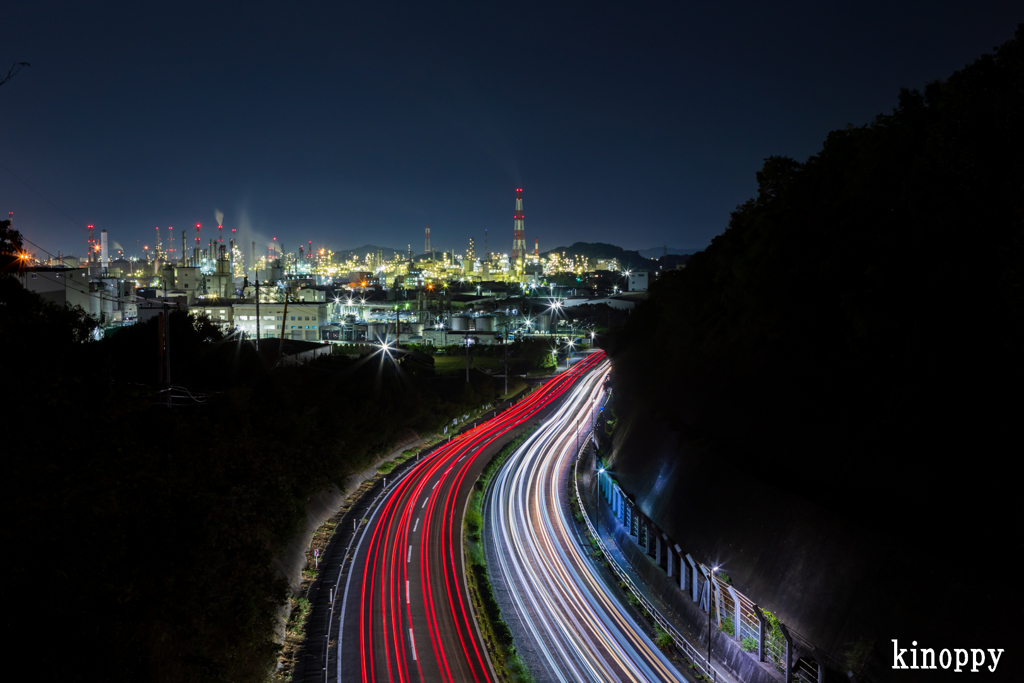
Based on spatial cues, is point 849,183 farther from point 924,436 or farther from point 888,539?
point 888,539

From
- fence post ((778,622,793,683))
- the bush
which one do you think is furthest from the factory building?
fence post ((778,622,793,683))

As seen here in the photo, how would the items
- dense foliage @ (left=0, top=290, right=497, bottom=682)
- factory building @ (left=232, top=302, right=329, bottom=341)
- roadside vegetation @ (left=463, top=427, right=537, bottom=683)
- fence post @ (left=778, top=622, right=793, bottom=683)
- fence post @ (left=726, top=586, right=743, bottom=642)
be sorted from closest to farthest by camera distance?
1. dense foliage @ (left=0, top=290, right=497, bottom=682)
2. fence post @ (left=778, top=622, right=793, bottom=683)
3. fence post @ (left=726, top=586, right=743, bottom=642)
4. roadside vegetation @ (left=463, top=427, right=537, bottom=683)
5. factory building @ (left=232, top=302, right=329, bottom=341)

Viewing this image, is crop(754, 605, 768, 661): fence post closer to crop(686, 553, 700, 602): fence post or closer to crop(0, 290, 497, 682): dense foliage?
crop(686, 553, 700, 602): fence post

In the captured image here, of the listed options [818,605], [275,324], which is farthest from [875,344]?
[275,324]

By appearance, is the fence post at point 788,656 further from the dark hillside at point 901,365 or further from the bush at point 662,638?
the bush at point 662,638

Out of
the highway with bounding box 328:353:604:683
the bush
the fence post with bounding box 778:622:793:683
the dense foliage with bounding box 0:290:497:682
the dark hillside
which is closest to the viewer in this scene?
the dense foliage with bounding box 0:290:497:682

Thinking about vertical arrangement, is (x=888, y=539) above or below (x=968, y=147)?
below

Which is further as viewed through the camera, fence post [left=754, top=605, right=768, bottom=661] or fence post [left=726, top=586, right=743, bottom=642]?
fence post [left=726, top=586, right=743, bottom=642]

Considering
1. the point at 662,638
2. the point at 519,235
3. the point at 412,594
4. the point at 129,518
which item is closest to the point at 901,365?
the point at 662,638
